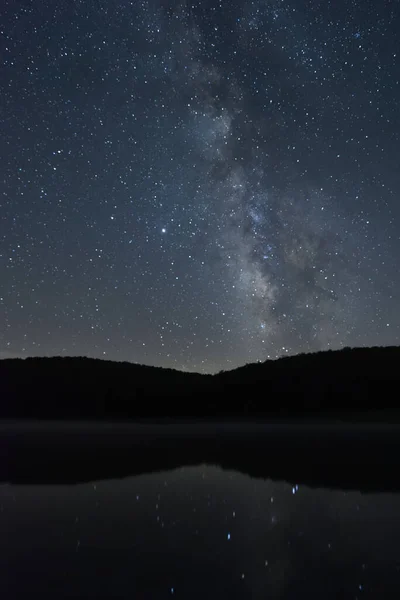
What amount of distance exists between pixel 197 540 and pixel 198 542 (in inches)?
4.6

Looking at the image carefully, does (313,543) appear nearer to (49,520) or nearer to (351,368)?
(49,520)

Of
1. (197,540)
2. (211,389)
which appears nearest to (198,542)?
(197,540)

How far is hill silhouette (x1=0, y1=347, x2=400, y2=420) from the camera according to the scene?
5984 centimetres

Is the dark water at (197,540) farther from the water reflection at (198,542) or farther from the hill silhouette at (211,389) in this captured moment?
the hill silhouette at (211,389)

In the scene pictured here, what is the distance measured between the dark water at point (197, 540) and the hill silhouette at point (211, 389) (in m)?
45.4

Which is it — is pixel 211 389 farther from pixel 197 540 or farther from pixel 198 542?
pixel 198 542

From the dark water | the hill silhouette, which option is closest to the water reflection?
the dark water

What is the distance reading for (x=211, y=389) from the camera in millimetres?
74000

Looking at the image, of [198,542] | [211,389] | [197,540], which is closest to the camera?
[198,542]

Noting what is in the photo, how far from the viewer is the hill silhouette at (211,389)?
196 feet

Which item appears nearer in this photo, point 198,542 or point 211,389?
point 198,542

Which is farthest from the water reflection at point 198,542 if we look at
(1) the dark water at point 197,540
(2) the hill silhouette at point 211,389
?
(2) the hill silhouette at point 211,389

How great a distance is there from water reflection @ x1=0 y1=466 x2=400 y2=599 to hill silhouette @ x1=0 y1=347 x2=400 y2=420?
45.8 meters

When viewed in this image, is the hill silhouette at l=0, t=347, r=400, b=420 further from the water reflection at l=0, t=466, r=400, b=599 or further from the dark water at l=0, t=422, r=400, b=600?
the water reflection at l=0, t=466, r=400, b=599
